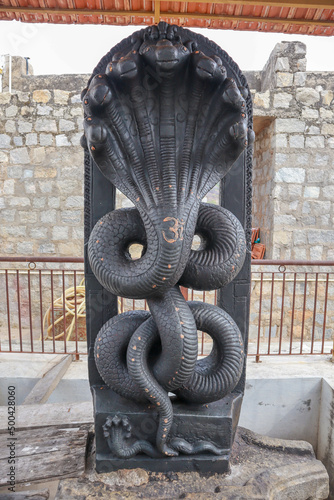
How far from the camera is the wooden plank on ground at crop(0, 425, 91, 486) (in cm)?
123

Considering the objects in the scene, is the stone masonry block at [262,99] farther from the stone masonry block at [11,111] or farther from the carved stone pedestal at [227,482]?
the carved stone pedestal at [227,482]

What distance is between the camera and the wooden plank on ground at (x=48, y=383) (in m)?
1.97

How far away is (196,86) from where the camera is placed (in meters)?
1.07

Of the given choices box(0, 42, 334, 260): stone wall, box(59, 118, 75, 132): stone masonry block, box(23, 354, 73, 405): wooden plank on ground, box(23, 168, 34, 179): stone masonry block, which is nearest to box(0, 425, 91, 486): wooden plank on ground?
box(23, 354, 73, 405): wooden plank on ground

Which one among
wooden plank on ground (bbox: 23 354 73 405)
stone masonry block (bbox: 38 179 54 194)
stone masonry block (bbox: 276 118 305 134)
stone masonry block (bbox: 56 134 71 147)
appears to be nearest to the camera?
wooden plank on ground (bbox: 23 354 73 405)

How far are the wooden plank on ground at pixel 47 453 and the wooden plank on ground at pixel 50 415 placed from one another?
4 cm

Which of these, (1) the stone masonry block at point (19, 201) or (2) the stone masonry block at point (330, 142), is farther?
(1) the stone masonry block at point (19, 201)

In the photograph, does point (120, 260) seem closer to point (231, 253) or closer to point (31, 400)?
point (231, 253)

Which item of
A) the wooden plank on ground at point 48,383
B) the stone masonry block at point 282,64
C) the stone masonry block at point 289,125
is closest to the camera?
the wooden plank on ground at point 48,383

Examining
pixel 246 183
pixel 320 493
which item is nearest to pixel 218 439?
pixel 320 493

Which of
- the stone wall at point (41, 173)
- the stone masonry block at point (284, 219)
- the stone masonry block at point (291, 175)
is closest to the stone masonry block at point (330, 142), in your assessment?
the stone masonry block at point (291, 175)

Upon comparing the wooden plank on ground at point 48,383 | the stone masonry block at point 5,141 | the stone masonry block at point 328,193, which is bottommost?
the wooden plank on ground at point 48,383

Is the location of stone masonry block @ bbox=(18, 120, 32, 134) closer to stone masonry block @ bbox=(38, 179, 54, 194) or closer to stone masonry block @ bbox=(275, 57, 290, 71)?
stone masonry block @ bbox=(38, 179, 54, 194)

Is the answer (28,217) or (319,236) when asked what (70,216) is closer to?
(28,217)
